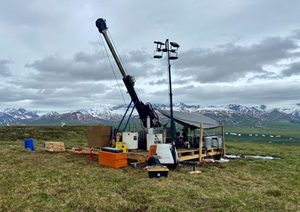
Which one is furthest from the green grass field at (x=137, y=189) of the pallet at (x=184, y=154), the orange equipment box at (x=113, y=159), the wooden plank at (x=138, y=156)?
the pallet at (x=184, y=154)

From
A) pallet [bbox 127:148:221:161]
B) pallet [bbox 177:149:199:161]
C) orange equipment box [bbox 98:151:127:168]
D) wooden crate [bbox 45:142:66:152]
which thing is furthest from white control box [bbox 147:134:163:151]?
wooden crate [bbox 45:142:66:152]

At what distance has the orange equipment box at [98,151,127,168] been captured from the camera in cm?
1086

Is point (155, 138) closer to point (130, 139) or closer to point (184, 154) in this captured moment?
point (130, 139)

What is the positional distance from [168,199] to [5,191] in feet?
17.1

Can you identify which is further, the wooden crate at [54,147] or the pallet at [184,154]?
the wooden crate at [54,147]

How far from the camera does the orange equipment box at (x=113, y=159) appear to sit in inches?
428

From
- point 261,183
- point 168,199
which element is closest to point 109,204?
point 168,199

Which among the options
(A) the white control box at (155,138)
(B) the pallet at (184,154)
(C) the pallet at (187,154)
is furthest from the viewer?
(A) the white control box at (155,138)

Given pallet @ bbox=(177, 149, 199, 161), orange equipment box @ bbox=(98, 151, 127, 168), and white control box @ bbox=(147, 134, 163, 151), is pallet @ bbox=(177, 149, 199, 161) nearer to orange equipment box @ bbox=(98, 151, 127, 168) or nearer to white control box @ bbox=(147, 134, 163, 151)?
white control box @ bbox=(147, 134, 163, 151)

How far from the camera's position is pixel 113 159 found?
36.0 ft

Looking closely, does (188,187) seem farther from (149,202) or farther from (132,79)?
(132,79)

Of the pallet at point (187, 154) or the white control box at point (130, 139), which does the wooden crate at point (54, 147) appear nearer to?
the white control box at point (130, 139)

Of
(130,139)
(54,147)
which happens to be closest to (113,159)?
(130,139)

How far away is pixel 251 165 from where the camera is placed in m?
12.6
